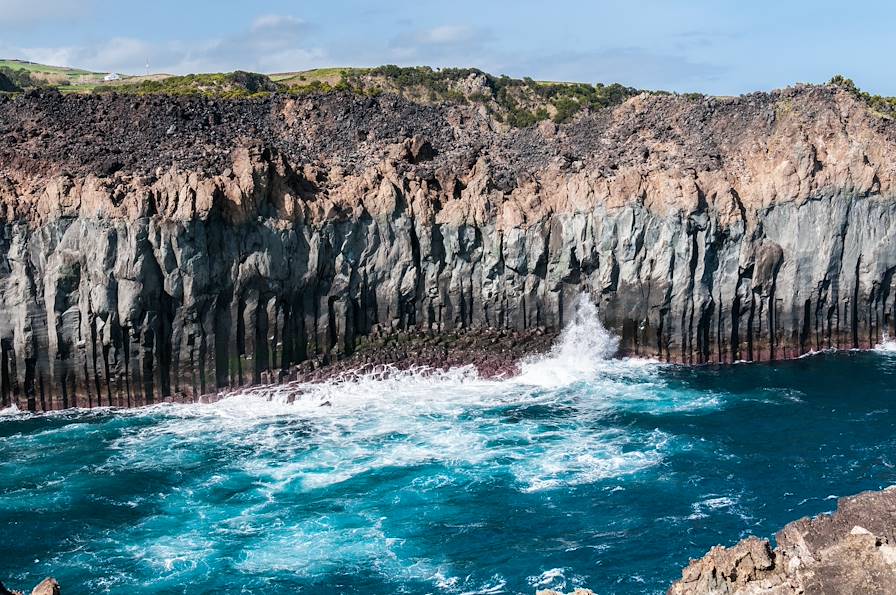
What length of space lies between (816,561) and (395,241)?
49.8 metres

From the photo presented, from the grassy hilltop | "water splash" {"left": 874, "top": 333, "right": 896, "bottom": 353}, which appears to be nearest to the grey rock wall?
"water splash" {"left": 874, "top": 333, "right": 896, "bottom": 353}

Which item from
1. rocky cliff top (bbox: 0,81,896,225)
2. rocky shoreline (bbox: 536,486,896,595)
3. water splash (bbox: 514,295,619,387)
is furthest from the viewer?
water splash (bbox: 514,295,619,387)

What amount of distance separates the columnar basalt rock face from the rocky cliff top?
25cm

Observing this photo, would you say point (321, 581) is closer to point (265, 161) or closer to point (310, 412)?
point (310, 412)

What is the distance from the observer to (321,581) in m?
41.6

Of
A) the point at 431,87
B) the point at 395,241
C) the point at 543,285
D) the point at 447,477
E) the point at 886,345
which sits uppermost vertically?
the point at 431,87

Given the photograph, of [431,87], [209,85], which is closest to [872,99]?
[431,87]

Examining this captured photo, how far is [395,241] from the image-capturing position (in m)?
74.1

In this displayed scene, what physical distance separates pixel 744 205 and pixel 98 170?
52.0m

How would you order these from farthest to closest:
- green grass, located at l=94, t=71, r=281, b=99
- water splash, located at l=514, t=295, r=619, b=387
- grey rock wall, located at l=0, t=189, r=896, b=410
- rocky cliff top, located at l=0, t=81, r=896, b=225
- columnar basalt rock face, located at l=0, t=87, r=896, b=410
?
green grass, located at l=94, t=71, r=281, b=99 → water splash, located at l=514, t=295, r=619, b=387 → rocky cliff top, located at l=0, t=81, r=896, b=225 → grey rock wall, located at l=0, t=189, r=896, b=410 → columnar basalt rock face, located at l=0, t=87, r=896, b=410

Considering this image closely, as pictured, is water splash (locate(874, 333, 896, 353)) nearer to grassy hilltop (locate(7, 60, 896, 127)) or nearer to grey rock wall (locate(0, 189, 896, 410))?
grey rock wall (locate(0, 189, 896, 410))

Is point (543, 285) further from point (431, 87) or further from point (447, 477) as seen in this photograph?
point (431, 87)

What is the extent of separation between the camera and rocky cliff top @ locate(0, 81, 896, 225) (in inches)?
2741

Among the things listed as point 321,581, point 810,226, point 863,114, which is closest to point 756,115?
point 863,114
